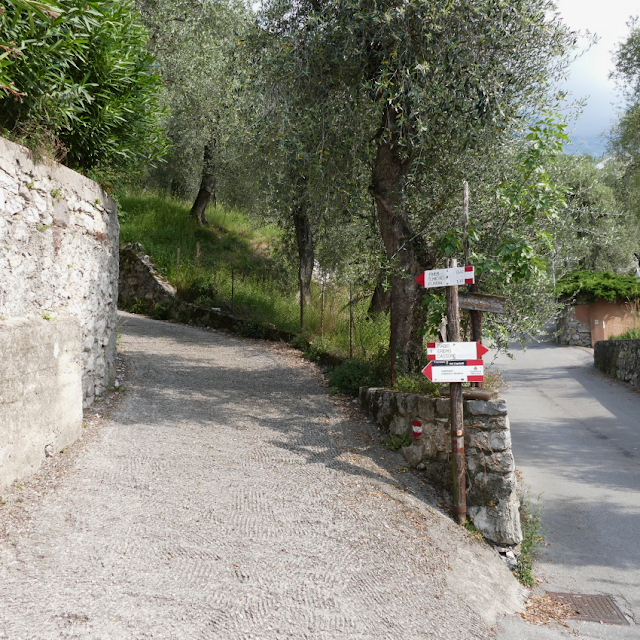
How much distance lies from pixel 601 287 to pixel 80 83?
20409 mm

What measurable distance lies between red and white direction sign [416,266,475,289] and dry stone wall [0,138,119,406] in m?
3.98

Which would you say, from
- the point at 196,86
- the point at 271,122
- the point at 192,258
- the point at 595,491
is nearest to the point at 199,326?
the point at 192,258

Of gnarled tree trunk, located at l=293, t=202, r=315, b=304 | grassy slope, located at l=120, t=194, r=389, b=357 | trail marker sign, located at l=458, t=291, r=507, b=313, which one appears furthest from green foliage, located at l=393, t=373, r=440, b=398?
gnarled tree trunk, located at l=293, t=202, r=315, b=304

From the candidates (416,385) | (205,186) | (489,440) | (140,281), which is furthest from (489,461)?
(205,186)

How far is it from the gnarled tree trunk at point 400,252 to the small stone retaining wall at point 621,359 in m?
9.79

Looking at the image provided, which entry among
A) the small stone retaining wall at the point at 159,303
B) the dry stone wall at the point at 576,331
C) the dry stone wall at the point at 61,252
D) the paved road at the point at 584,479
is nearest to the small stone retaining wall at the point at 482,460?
the paved road at the point at 584,479

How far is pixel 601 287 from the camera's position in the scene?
70.3 feet

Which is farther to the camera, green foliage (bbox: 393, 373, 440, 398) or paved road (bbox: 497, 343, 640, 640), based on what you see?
green foliage (bbox: 393, 373, 440, 398)

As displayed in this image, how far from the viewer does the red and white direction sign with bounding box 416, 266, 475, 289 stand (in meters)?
5.91

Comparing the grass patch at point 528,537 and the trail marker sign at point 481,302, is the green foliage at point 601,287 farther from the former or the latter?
the trail marker sign at point 481,302

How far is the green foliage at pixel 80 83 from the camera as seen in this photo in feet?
17.0

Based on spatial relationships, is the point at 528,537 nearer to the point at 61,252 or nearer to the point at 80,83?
the point at 61,252

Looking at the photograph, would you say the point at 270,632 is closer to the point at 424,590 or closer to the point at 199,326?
the point at 424,590

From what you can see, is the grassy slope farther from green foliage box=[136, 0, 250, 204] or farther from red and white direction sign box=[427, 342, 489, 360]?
red and white direction sign box=[427, 342, 489, 360]
